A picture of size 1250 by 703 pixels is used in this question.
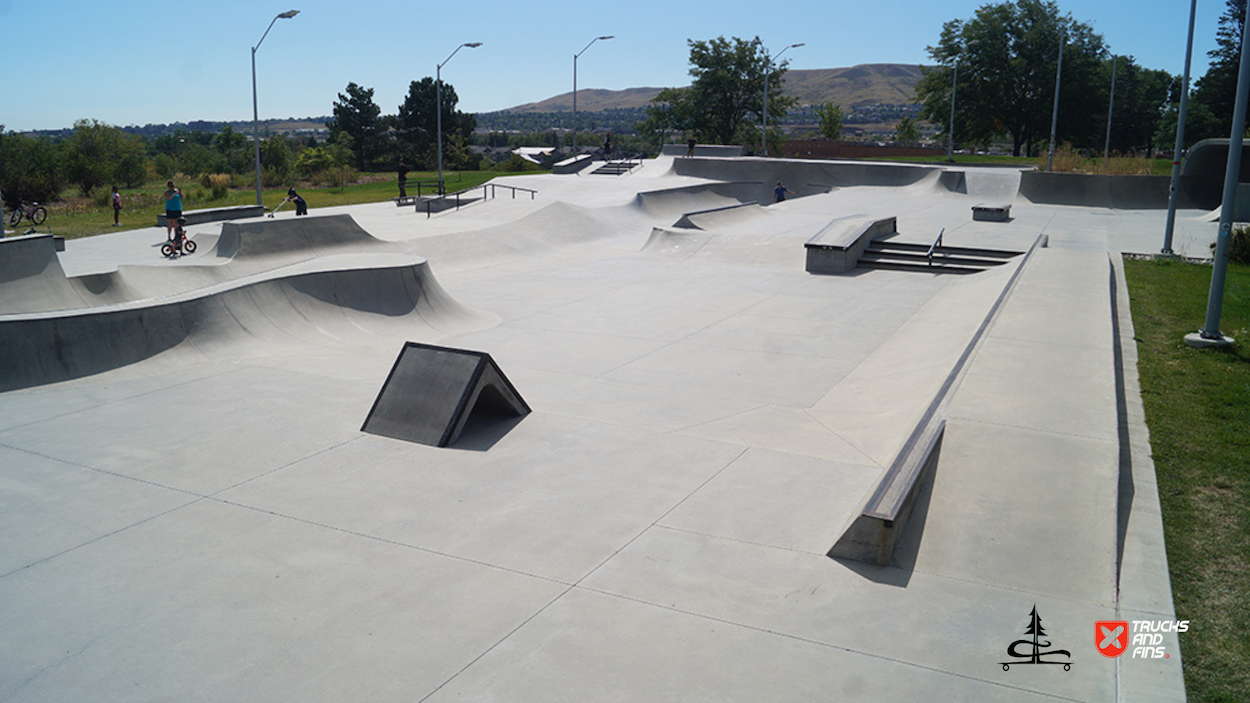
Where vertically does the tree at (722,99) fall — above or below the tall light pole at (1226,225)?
above

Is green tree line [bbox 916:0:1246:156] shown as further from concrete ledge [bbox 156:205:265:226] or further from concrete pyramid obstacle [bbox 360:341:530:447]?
concrete pyramid obstacle [bbox 360:341:530:447]

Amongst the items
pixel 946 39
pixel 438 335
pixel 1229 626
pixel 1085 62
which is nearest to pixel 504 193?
pixel 438 335

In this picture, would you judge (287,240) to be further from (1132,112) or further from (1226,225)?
(1132,112)

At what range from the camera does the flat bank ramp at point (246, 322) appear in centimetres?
1006

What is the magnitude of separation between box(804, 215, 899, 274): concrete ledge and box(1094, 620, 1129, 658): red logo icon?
1559 centimetres

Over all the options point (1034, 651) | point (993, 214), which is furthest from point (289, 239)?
point (993, 214)

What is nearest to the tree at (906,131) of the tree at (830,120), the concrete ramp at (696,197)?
the tree at (830,120)

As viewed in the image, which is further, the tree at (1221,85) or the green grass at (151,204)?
the tree at (1221,85)

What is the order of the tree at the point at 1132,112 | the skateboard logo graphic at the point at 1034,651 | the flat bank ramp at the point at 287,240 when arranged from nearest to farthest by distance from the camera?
the skateboard logo graphic at the point at 1034,651
the flat bank ramp at the point at 287,240
the tree at the point at 1132,112

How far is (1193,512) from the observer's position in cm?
626

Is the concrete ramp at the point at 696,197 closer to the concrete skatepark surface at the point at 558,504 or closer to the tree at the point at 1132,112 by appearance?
the concrete skatepark surface at the point at 558,504

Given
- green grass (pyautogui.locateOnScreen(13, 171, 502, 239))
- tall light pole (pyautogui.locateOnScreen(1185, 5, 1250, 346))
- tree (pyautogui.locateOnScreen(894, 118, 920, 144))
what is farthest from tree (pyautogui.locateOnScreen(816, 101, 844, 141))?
tall light pole (pyautogui.locateOnScreen(1185, 5, 1250, 346))

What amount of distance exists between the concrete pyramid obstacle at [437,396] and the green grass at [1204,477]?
19.6 feet

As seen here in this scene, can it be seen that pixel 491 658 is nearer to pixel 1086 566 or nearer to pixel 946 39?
pixel 1086 566
